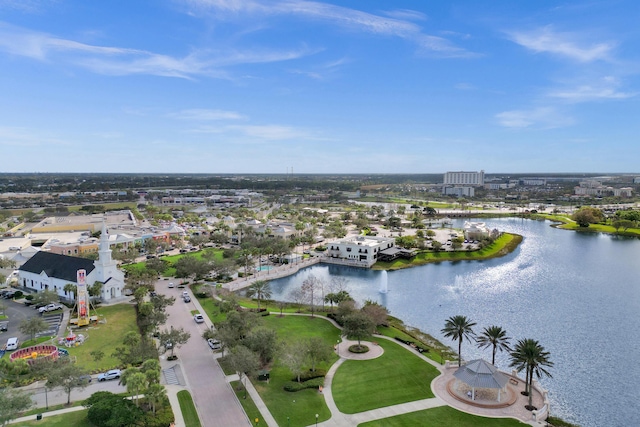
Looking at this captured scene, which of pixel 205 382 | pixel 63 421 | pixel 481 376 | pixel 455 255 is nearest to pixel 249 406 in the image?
pixel 205 382

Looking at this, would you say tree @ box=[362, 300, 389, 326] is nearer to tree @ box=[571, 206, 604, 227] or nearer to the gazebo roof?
the gazebo roof

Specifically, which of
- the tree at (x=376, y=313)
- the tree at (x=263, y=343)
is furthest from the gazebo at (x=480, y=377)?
the tree at (x=263, y=343)

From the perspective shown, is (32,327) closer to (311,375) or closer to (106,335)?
(106,335)

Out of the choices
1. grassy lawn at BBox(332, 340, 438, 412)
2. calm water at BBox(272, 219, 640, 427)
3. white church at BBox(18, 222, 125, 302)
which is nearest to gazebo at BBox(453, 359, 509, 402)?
grassy lawn at BBox(332, 340, 438, 412)

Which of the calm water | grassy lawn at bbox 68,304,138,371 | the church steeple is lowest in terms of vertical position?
the calm water

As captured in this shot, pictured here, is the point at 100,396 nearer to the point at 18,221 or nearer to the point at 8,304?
the point at 8,304
